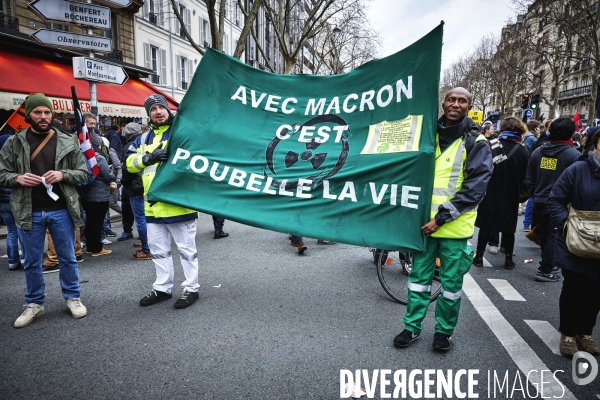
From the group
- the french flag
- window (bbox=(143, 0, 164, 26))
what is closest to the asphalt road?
the french flag

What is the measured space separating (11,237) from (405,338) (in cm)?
525

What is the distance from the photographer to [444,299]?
3197 millimetres

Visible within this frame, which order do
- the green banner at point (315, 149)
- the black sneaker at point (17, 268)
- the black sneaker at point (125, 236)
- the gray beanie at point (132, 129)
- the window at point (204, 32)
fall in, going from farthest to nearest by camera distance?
the window at point (204, 32) → the black sneaker at point (125, 236) → the gray beanie at point (132, 129) → the black sneaker at point (17, 268) → the green banner at point (315, 149)

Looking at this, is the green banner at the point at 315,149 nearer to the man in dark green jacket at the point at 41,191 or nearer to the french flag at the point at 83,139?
the man in dark green jacket at the point at 41,191

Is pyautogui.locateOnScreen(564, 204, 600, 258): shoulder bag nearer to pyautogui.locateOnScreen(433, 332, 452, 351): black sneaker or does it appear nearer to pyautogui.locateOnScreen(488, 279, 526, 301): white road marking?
pyautogui.locateOnScreen(433, 332, 452, 351): black sneaker

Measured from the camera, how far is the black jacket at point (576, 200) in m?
3.04

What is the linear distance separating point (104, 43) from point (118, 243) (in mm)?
3422

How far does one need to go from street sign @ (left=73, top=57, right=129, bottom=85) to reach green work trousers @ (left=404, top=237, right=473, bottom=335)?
6.03m

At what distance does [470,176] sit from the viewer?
9.86 feet

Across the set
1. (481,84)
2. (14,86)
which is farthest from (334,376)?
(481,84)

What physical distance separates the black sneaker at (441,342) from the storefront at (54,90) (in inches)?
387

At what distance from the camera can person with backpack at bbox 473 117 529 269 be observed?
5.59m

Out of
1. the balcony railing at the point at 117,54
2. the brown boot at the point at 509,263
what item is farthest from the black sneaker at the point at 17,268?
the balcony railing at the point at 117,54

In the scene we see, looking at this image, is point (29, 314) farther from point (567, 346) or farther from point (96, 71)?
point (567, 346)
